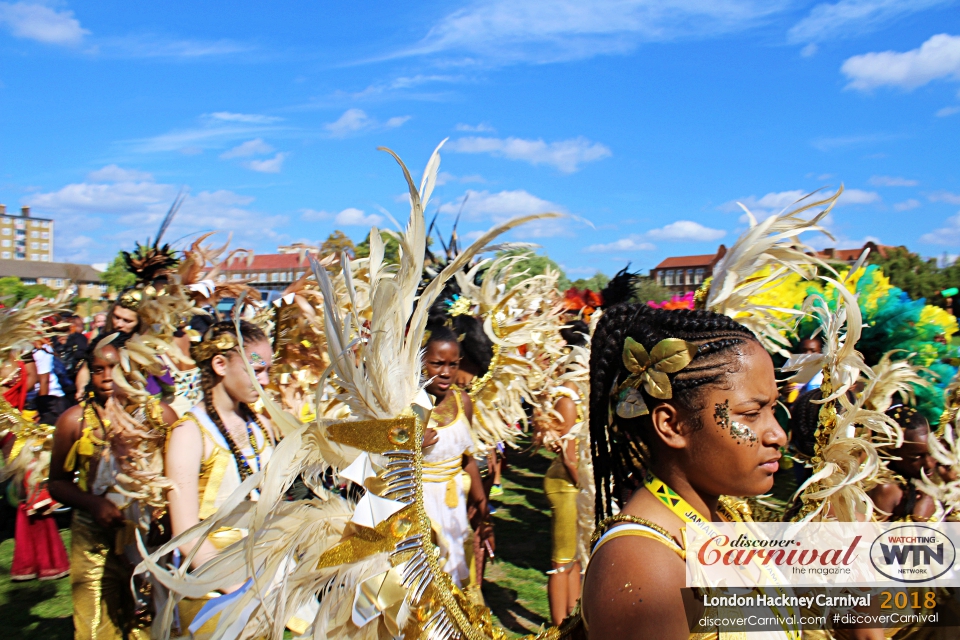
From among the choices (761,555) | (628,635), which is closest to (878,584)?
(761,555)

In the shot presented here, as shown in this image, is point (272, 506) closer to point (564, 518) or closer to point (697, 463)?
point (697, 463)

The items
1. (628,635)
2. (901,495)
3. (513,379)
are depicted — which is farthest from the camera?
(513,379)

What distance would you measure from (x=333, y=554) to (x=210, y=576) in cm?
31

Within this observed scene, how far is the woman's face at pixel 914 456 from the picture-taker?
11.3 ft

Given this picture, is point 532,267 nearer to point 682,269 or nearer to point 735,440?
point 735,440

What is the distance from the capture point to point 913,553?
10.2 ft

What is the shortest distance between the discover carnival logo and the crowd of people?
14 cm

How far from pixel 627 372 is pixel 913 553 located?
7.28 ft

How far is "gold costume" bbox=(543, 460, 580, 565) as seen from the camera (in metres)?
5.05

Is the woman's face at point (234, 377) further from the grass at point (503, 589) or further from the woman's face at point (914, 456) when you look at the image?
the woman's face at point (914, 456)

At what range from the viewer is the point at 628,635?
1.45 metres

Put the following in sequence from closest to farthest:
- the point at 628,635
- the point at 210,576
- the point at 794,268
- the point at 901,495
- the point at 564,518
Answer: the point at 628,635 → the point at 210,576 → the point at 794,268 → the point at 901,495 → the point at 564,518

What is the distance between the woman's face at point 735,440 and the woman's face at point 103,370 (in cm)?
352

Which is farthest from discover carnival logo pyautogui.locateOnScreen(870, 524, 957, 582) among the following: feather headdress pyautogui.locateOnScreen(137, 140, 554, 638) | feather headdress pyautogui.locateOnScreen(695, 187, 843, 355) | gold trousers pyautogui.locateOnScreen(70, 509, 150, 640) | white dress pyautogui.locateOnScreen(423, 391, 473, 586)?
gold trousers pyautogui.locateOnScreen(70, 509, 150, 640)
